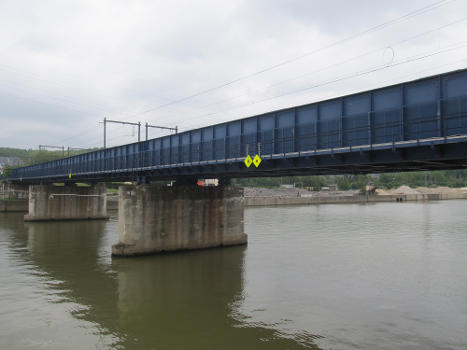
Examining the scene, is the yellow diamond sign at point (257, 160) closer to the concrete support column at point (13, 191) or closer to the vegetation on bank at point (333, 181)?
the concrete support column at point (13, 191)

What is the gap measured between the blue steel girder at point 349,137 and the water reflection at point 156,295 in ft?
23.0

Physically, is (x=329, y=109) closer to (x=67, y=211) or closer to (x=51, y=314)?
(x=51, y=314)

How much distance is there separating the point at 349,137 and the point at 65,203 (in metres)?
48.0

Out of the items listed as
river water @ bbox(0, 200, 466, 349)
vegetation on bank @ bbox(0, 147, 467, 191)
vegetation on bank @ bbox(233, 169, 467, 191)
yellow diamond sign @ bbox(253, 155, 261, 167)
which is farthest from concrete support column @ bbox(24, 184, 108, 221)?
vegetation on bank @ bbox(233, 169, 467, 191)

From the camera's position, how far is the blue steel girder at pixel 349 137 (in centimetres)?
1494

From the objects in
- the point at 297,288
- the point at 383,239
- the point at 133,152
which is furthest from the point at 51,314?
the point at 383,239

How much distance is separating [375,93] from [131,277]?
16660 millimetres

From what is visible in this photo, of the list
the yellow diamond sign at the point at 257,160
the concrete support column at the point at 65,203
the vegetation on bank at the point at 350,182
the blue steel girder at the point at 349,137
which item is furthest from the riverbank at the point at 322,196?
the yellow diamond sign at the point at 257,160

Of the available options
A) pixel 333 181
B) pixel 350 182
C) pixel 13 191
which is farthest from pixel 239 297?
pixel 333 181

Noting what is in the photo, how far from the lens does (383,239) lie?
117 feet

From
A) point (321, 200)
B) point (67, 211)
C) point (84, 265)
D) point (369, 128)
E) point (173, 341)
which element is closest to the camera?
point (173, 341)

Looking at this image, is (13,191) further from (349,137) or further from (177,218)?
(349,137)

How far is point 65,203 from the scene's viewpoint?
181 feet

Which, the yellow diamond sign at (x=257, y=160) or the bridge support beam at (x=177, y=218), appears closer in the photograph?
the yellow diamond sign at (x=257, y=160)
